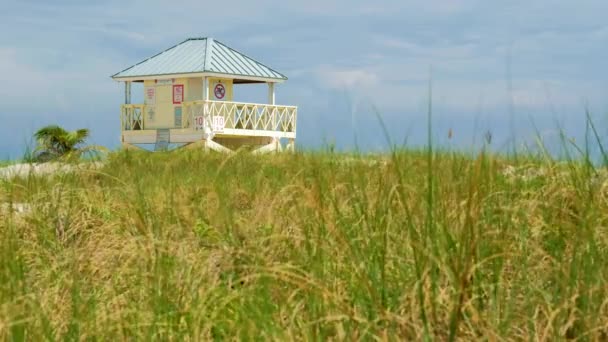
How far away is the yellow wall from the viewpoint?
96.1 feet

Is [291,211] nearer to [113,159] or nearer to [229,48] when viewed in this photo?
[113,159]

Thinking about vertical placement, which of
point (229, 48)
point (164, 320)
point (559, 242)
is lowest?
point (164, 320)

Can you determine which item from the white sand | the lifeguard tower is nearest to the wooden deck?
the lifeguard tower

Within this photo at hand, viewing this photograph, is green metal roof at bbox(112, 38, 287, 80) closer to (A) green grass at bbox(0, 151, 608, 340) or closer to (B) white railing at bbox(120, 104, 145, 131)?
(B) white railing at bbox(120, 104, 145, 131)

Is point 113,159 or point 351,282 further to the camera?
point 113,159

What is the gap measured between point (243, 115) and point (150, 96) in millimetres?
3536

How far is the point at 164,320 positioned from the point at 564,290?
1481 mm

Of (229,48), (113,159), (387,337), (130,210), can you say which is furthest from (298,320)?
(229,48)

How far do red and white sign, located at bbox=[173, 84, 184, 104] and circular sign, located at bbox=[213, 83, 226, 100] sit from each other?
3.38 feet

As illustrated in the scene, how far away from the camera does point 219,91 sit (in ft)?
96.6

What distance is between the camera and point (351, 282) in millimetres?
3500

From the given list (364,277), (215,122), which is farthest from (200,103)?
(364,277)

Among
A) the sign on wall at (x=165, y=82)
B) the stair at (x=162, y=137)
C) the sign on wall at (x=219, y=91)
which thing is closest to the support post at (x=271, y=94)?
the sign on wall at (x=219, y=91)

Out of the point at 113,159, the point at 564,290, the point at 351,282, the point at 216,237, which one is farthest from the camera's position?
the point at 113,159
